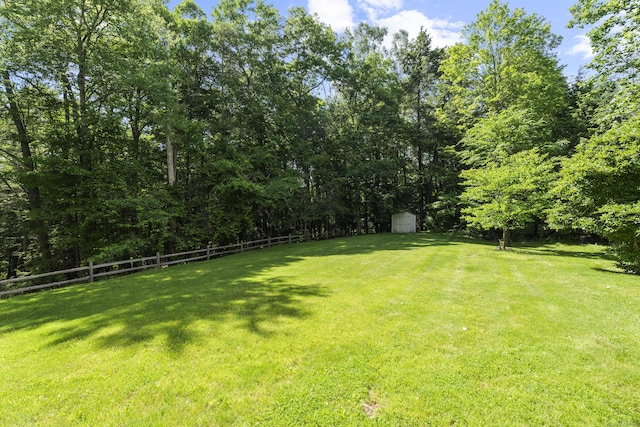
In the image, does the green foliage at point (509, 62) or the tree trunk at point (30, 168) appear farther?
the green foliage at point (509, 62)

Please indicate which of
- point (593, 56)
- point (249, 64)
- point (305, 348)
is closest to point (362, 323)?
point (305, 348)

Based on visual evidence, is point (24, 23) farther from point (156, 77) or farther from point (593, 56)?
point (593, 56)

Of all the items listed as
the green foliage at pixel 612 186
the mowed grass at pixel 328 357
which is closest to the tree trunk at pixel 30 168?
Result: the mowed grass at pixel 328 357

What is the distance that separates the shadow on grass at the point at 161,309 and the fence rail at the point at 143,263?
1.79m

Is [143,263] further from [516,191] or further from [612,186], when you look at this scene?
[612,186]

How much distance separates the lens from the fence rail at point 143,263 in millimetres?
10602

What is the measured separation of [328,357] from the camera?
159 inches

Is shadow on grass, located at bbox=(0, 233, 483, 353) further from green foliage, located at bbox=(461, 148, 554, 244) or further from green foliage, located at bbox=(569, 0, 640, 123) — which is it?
green foliage, located at bbox=(569, 0, 640, 123)

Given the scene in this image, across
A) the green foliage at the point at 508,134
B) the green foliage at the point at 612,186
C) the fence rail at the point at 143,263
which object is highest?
the green foliage at the point at 508,134

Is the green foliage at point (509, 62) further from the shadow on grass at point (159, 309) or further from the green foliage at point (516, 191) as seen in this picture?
the shadow on grass at point (159, 309)

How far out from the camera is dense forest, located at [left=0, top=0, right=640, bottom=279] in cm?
1146

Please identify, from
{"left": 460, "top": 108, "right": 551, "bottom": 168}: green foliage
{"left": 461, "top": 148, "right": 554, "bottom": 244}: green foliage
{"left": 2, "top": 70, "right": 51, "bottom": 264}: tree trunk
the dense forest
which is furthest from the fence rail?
{"left": 460, "top": 108, "right": 551, "bottom": 168}: green foliage

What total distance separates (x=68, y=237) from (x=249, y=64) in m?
17.5

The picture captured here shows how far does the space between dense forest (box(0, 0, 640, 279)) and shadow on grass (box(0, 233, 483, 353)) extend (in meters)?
5.76
